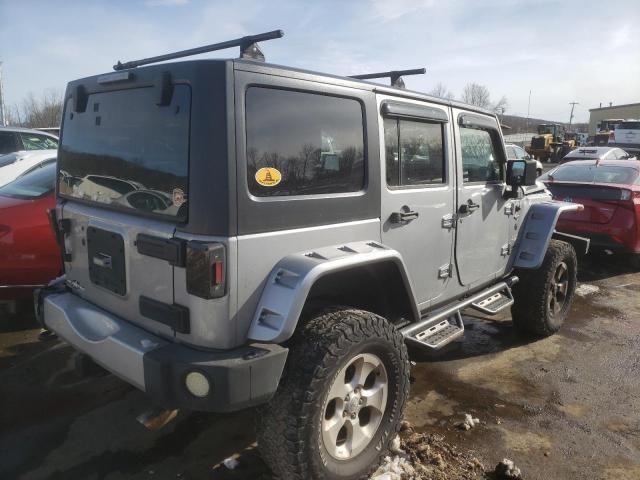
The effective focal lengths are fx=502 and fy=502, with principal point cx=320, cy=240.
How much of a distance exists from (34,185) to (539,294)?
4.87 meters

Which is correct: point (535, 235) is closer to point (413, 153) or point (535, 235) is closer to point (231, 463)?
point (413, 153)

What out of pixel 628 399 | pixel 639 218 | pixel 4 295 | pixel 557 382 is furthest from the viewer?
pixel 639 218

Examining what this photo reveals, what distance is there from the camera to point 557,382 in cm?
400

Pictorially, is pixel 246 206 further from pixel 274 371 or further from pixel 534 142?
pixel 534 142

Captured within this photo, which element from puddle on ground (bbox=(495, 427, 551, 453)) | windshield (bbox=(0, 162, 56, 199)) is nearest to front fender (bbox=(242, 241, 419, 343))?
puddle on ground (bbox=(495, 427, 551, 453))

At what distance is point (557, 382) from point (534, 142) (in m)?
28.9

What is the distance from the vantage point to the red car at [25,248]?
434 cm

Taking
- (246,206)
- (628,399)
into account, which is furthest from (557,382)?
(246,206)

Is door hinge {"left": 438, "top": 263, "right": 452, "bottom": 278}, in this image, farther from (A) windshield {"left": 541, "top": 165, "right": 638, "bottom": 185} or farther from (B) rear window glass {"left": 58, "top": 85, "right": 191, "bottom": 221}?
(A) windshield {"left": 541, "top": 165, "right": 638, "bottom": 185}

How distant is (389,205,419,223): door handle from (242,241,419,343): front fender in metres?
0.57

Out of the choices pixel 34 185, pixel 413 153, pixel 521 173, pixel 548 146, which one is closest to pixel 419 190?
pixel 413 153

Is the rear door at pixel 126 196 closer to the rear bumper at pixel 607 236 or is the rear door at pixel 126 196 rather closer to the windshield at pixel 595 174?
the rear bumper at pixel 607 236

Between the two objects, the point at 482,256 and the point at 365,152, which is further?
the point at 482,256

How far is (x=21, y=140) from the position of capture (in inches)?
340
